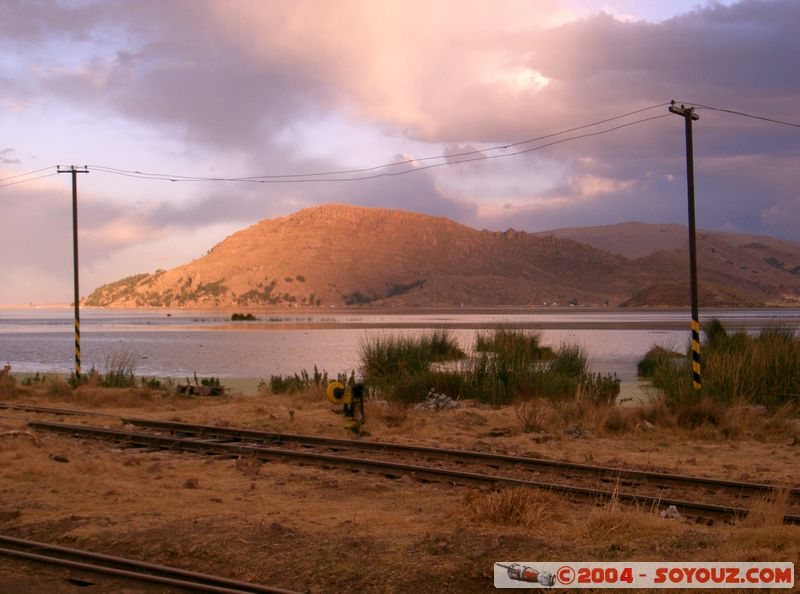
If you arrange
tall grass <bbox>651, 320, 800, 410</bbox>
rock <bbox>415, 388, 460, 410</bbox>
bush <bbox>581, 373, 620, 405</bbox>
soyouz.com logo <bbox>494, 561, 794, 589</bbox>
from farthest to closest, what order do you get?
rock <bbox>415, 388, 460, 410</bbox>
bush <bbox>581, 373, 620, 405</bbox>
tall grass <bbox>651, 320, 800, 410</bbox>
soyouz.com logo <bbox>494, 561, 794, 589</bbox>

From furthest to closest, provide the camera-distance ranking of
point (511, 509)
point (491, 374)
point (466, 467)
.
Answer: point (491, 374)
point (466, 467)
point (511, 509)

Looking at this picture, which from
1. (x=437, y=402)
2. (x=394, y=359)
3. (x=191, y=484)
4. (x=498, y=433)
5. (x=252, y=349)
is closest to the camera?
(x=191, y=484)

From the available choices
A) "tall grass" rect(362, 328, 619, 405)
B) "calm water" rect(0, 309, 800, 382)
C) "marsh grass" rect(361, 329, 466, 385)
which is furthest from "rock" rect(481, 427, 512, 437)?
"calm water" rect(0, 309, 800, 382)

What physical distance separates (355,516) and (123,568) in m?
2.85

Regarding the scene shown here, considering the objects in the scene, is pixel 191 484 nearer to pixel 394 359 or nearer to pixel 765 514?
pixel 765 514

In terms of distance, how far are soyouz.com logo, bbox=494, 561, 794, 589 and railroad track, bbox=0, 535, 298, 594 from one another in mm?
1933

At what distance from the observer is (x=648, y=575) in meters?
7.18

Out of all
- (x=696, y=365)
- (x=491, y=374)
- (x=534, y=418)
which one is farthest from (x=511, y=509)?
(x=491, y=374)

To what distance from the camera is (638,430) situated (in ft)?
59.8

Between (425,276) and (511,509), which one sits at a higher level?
(425,276)

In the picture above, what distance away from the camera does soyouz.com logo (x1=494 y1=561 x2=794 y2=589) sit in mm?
6996

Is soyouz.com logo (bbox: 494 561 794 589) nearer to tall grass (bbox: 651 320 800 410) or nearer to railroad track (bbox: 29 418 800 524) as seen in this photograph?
railroad track (bbox: 29 418 800 524)

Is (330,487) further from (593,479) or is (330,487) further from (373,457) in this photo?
(593,479)

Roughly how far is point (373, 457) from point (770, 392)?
37.2ft
